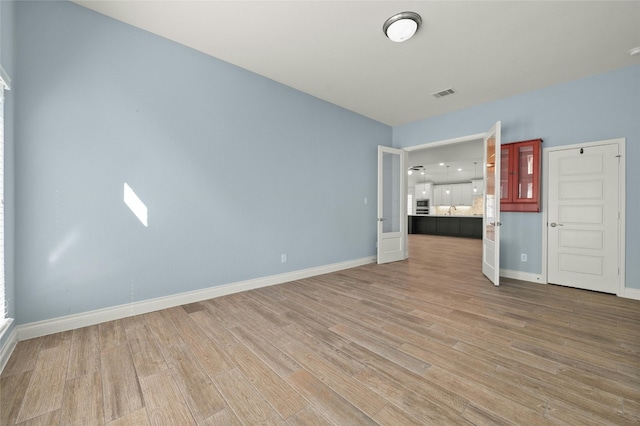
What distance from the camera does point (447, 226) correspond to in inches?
428

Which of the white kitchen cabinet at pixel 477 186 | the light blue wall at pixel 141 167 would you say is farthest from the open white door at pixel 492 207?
the white kitchen cabinet at pixel 477 186

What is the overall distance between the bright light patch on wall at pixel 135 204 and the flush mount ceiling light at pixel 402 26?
3.22 metres

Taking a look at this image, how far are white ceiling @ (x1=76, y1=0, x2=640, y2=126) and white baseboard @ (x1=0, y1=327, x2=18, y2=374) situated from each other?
3077 mm

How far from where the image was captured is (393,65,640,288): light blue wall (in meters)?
3.43

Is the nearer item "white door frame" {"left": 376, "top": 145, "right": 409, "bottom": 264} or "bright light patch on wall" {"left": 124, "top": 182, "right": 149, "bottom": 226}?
"bright light patch on wall" {"left": 124, "top": 182, "right": 149, "bottom": 226}

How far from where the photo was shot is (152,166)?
2912 mm

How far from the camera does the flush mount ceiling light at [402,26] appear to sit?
102 inches

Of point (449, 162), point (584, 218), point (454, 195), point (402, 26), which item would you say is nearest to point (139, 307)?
point (402, 26)

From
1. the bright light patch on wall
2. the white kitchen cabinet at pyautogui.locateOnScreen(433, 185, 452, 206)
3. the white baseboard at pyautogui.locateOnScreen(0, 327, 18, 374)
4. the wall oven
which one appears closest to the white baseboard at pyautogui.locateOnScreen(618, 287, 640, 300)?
the bright light patch on wall

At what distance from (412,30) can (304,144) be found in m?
2.20

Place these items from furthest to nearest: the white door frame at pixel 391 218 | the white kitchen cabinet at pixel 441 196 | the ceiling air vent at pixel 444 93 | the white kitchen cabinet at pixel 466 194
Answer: the white kitchen cabinet at pixel 441 196, the white kitchen cabinet at pixel 466 194, the white door frame at pixel 391 218, the ceiling air vent at pixel 444 93

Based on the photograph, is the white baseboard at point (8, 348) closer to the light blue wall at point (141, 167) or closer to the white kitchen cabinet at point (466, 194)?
the light blue wall at point (141, 167)

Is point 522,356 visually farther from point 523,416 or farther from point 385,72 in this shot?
point 385,72

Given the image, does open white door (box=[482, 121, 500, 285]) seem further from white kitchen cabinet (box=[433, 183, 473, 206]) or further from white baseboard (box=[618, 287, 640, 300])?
white kitchen cabinet (box=[433, 183, 473, 206])
